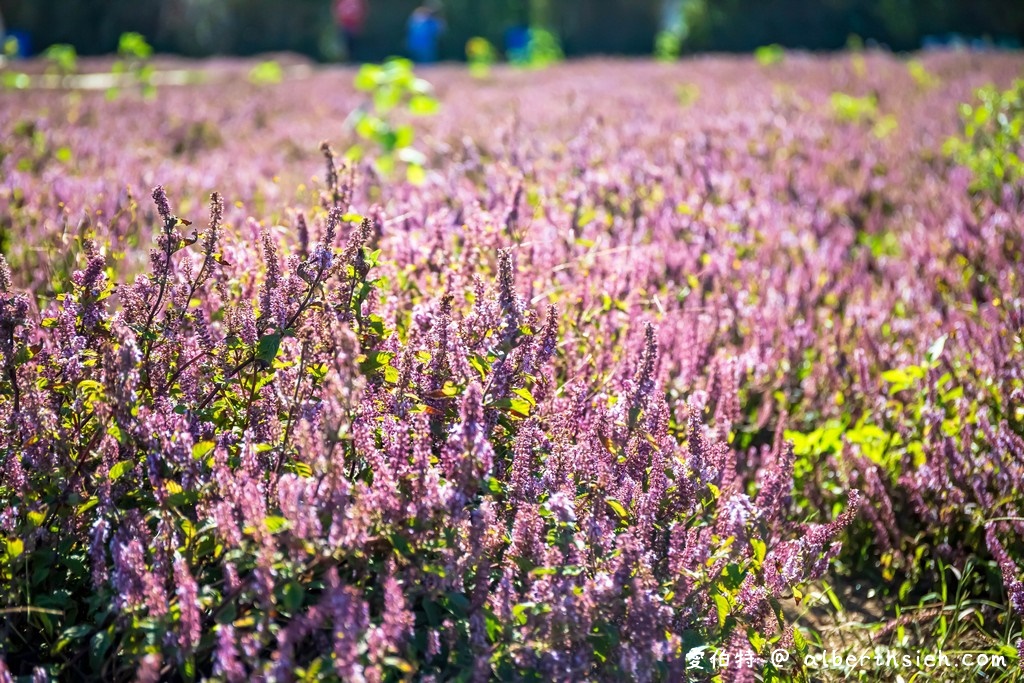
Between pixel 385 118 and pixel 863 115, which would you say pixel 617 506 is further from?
pixel 863 115

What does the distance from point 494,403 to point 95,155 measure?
4.94 meters

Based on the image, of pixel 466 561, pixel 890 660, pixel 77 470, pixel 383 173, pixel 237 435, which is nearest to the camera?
pixel 466 561

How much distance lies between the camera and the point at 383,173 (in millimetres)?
6203

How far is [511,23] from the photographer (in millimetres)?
35656

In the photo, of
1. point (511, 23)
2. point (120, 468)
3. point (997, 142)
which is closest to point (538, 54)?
point (511, 23)

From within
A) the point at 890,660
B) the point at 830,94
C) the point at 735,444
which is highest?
the point at 830,94

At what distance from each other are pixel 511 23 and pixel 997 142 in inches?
1273

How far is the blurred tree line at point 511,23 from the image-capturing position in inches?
1193

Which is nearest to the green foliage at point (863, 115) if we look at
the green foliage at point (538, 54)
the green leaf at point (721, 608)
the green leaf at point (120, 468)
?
the green leaf at point (721, 608)

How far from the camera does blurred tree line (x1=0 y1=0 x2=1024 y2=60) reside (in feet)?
99.4

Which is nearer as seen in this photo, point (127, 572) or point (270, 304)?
point (127, 572)

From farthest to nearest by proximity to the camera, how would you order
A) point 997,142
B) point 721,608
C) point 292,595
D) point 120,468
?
point 997,142 < point 721,608 < point 120,468 < point 292,595

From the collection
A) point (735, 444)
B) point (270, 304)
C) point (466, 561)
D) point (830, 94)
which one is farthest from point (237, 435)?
point (830, 94)

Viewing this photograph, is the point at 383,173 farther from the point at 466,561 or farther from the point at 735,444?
the point at 466,561
